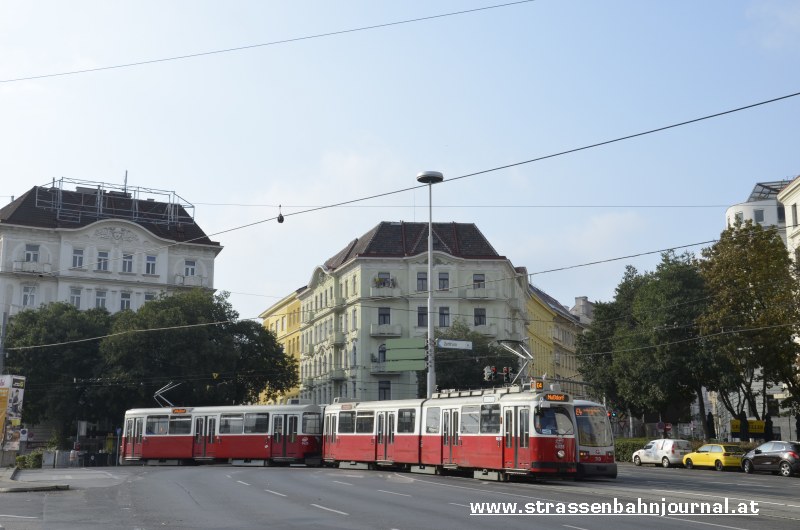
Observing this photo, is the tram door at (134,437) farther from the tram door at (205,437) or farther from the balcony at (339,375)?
the balcony at (339,375)

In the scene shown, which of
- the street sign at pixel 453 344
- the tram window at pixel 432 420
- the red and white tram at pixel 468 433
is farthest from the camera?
the street sign at pixel 453 344

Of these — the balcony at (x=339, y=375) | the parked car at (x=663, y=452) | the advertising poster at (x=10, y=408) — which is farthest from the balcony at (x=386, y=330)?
the advertising poster at (x=10, y=408)

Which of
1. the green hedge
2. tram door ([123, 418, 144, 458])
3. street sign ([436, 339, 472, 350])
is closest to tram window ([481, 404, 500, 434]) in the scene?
street sign ([436, 339, 472, 350])

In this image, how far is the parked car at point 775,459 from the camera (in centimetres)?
3638

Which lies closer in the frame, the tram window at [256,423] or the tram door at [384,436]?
the tram door at [384,436]

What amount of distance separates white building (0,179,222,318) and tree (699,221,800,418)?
1878 inches

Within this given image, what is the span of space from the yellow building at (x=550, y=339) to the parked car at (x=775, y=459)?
157 ft

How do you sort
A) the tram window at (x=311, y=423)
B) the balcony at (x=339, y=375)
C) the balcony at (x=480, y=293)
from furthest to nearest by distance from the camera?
the balcony at (x=339, y=375) → the balcony at (x=480, y=293) → the tram window at (x=311, y=423)

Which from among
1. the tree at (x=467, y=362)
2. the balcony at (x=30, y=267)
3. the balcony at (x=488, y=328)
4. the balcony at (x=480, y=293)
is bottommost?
the tree at (x=467, y=362)

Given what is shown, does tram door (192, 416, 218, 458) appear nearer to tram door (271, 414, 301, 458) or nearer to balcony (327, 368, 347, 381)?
tram door (271, 414, 301, 458)

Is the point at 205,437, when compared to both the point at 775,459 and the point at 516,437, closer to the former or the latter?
the point at 516,437

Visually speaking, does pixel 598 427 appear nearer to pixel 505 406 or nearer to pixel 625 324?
pixel 505 406

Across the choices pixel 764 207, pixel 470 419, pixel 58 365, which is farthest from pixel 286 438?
pixel 764 207

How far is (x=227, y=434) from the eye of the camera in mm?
44938
